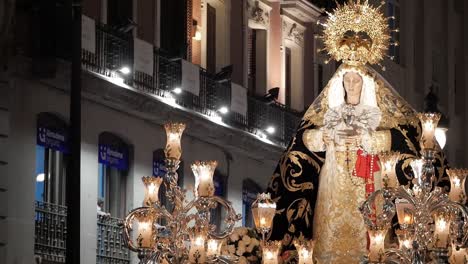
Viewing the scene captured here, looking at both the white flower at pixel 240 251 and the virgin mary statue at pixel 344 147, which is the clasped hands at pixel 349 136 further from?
the white flower at pixel 240 251

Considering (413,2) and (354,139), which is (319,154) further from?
(413,2)

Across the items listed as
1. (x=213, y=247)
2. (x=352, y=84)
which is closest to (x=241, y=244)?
(x=213, y=247)

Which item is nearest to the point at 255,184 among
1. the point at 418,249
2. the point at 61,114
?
the point at 61,114

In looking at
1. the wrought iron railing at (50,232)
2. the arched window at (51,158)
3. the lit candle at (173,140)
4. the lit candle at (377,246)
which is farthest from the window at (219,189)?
the lit candle at (377,246)

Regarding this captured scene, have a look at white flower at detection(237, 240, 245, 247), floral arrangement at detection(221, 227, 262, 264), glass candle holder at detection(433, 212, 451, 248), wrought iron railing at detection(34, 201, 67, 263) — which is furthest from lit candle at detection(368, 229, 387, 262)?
wrought iron railing at detection(34, 201, 67, 263)

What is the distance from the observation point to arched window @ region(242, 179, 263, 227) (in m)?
34.3

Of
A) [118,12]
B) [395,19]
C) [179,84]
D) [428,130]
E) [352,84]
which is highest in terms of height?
[395,19]

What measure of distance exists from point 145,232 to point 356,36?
9.75ft

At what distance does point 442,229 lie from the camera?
14.6m

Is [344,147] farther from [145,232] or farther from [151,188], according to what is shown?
[145,232]

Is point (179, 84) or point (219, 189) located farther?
point (219, 189)

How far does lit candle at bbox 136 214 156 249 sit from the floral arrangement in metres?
1.27

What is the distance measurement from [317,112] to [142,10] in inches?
541

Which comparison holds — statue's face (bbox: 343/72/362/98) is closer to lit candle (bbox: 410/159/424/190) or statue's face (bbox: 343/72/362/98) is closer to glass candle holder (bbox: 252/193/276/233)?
lit candle (bbox: 410/159/424/190)
